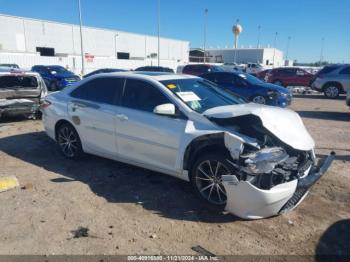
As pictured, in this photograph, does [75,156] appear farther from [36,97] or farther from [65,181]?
[36,97]

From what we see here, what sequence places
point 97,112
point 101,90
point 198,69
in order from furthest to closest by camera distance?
point 198,69
point 101,90
point 97,112

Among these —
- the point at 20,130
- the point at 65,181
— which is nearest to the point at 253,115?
the point at 65,181

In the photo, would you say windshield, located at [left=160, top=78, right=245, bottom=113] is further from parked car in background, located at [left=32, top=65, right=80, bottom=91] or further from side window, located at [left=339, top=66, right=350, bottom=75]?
parked car in background, located at [left=32, top=65, right=80, bottom=91]

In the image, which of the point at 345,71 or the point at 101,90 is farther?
the point at 345,71

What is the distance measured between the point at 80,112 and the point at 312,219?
3958 mm

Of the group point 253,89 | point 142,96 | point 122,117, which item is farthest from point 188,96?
point 253,89

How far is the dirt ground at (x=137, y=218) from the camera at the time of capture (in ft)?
11.2

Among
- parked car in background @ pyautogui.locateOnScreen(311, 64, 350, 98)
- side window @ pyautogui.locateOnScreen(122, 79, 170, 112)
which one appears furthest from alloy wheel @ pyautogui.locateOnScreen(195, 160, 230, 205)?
parked car in background @ pyautogui.locateOnScreen(311, 64, 350, 98)

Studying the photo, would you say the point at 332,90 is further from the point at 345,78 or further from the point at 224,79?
the point at 224,79

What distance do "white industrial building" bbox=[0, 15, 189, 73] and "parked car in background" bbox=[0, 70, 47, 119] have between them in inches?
995

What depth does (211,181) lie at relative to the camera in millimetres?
4102

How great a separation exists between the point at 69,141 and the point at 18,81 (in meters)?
4.30

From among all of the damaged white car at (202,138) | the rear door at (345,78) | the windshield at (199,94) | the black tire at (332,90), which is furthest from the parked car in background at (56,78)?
the windshield at (199,94)

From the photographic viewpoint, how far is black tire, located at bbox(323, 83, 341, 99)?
17.1 meters
